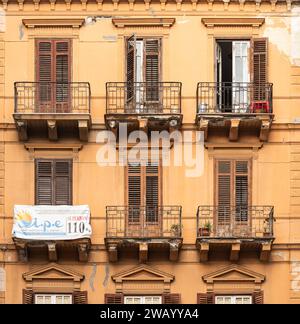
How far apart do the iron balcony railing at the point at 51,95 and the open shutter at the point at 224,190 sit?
4.41 metres

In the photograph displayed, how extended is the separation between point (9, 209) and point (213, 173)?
613 cm

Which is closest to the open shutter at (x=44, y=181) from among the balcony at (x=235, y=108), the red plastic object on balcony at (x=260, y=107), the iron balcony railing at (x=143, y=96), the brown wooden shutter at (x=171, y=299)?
the iron balcony railing at (x=143, y=96)

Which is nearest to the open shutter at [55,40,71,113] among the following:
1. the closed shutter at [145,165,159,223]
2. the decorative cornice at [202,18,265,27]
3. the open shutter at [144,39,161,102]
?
the open shutter at [144,39,161,102]

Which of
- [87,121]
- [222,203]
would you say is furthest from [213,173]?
[87,121]

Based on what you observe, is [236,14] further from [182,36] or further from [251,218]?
[251,218]

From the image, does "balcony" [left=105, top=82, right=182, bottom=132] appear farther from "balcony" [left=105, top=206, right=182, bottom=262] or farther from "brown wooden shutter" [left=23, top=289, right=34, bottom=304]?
"brown wooden shutter" [left=23, top=289, right=34, bottom=304]

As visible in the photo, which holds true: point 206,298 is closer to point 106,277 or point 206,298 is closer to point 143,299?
point 143,299

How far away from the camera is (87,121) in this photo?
5106 cm

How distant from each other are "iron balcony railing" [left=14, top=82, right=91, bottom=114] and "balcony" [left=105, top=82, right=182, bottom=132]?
772 mm

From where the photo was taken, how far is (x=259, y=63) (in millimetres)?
52031

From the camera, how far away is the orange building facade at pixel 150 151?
51.0 metres

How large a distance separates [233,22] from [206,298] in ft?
27.2

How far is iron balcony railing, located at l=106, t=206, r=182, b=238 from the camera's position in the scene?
51.0 metres

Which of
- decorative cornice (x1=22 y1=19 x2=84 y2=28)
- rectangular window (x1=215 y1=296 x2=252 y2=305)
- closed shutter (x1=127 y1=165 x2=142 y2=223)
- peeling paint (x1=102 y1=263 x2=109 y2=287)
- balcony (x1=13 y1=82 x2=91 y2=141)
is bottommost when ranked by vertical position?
rectangular window (x1=215 y1=296 x2=252 y2=305)
